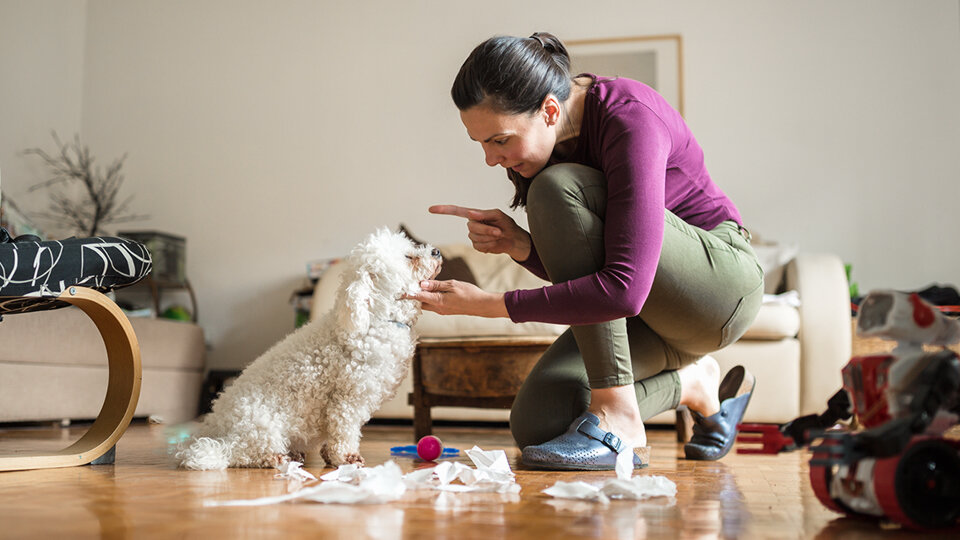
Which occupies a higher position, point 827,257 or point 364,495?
point 827,257

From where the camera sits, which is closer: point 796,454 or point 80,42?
point 796,454

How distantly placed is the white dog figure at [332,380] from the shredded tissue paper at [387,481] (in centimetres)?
8

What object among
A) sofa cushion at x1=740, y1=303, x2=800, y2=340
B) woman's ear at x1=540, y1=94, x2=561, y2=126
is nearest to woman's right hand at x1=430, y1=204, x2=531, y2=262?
woman's ear at x1=540, y1=94, x2=561, y2=126

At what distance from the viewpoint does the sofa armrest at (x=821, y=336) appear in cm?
301

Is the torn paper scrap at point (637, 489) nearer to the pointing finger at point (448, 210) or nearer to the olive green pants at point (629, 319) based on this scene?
the olive green pants at point (629, 319)

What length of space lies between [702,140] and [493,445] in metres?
2.49

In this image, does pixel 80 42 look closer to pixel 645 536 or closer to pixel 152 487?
pixel 152 487

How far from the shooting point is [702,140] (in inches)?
163

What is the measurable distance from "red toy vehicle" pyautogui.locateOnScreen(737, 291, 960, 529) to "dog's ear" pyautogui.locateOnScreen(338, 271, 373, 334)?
775mm

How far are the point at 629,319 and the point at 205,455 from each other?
0.91 m

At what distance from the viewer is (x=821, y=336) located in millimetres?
3023

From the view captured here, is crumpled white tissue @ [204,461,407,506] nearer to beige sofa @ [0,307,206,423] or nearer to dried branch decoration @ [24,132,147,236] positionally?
beige sofa @ [0,307,206,423]

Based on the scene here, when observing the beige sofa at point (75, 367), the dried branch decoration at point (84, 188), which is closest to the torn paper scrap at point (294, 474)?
the beige sofa at point (75, 367)

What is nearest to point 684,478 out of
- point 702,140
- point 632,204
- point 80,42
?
point 632,204
